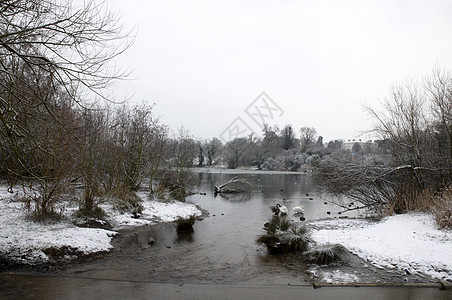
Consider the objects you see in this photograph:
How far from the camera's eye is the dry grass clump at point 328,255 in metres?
7.84

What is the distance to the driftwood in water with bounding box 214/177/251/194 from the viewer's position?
29234 millimetres

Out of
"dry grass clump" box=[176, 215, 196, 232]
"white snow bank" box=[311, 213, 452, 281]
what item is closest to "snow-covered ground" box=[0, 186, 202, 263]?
"dry grass clump" box=[176, 215, 196, 232]

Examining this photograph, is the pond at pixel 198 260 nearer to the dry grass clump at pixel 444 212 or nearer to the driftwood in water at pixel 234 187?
the dry grass clump at pixel 444 212

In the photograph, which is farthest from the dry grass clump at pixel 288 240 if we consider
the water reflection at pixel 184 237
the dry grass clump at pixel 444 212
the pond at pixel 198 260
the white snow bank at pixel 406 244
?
the dry grass clump at pixel 444 212

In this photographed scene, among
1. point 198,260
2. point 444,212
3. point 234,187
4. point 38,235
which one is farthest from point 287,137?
point 38,235

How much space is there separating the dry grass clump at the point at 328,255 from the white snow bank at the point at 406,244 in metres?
0.61

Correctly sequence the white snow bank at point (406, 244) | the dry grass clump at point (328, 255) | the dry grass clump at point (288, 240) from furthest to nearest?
the dry grass clump at point (288, 240) < the dry grass clump at point (328, 255) < the white snow bank at point (406, 244)

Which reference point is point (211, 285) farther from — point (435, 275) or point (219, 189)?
point (219, 189)

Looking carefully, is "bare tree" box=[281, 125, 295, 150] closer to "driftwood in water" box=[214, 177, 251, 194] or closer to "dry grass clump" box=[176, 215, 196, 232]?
"driftwood in water" box=[214, 177, 251, 194]

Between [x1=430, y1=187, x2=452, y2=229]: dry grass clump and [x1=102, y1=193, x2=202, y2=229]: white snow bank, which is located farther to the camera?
[x1=102, y1=193, x2=202, y2=229]: white snow bank

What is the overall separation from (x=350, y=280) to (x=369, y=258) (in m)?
1.52

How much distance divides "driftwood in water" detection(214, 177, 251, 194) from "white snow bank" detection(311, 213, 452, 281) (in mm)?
18653

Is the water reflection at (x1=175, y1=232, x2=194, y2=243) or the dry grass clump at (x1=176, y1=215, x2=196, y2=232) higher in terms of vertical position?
the dry grass clump at (x1=176, y1=215, x2=196, y2=232)

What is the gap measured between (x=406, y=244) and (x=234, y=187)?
2206 cm
